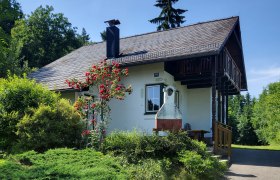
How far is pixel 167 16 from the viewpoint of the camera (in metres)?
33.2

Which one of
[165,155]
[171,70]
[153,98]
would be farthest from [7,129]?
[171,70]

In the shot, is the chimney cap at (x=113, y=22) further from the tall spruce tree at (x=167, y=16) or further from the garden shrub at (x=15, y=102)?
the tall spruce tree at (x=167, y=16)

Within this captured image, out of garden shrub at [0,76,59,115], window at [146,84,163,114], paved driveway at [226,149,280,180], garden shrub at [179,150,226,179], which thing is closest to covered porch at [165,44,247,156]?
paved driveway at [226,149,280,180]

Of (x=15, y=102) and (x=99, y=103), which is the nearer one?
(x=99, y=103)

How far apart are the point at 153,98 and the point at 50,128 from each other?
251 inches

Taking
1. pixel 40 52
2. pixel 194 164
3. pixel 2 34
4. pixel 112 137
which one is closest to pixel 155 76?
pixel 112 137

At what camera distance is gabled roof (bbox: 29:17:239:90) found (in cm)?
1450

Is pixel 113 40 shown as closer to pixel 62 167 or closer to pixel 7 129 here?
pixel 7 129

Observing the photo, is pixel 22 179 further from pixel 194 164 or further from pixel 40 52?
pixel 40 52

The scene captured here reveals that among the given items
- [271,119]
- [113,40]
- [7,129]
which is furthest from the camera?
[271,119]

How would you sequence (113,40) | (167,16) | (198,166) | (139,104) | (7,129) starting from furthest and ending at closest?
(167,16), (113,40), (139,104), (7,129), (198,166)

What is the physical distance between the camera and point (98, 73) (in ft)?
38.3

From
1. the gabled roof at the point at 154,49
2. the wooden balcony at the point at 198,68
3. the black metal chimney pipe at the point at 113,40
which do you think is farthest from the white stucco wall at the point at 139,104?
the black metal chimney pipe at the point at 113,40

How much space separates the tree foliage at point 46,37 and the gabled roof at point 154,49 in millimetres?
16137
